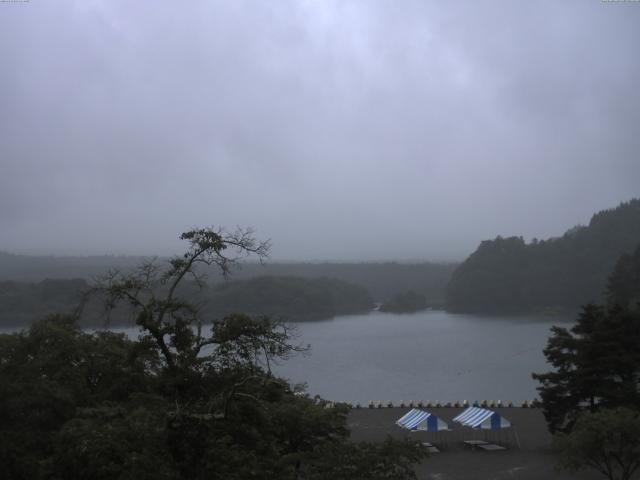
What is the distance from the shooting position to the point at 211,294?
42312 millimetres

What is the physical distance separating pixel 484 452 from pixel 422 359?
741 inches

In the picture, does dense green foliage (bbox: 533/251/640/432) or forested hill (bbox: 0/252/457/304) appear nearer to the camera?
dense green foliage (bbox: 533/251/640/432)

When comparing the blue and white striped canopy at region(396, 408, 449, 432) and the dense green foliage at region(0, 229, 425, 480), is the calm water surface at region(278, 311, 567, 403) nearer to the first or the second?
the blue and white striped canopy at region(396, 408, 449, 432)

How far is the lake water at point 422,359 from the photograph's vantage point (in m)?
22.4

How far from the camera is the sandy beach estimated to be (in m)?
10.2

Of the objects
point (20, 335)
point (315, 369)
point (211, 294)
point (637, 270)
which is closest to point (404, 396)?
point (315, 369)

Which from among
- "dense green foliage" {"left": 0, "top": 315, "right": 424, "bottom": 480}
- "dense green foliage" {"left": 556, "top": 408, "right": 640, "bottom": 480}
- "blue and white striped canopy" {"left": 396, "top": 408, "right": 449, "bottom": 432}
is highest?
"dense green foliage" {"left": 0, "top": 315, "right": 424, "bottom": 480}

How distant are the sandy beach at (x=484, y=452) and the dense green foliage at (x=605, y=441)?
0.67m

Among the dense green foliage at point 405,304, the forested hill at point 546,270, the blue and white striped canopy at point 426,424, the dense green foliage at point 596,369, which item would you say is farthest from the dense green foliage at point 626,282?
the dense green foliage at point 405,304

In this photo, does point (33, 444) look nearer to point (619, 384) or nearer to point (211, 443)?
point (211, 443)

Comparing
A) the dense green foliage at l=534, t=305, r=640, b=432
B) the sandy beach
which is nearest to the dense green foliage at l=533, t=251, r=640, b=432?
the dense green foliage at l=534, t=305, r=640, b=432

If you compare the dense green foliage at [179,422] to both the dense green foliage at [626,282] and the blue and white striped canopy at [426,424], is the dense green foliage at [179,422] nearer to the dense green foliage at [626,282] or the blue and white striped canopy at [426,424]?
the blue and white striped canopy at [426,424]

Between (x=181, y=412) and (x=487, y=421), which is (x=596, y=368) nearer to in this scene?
(x=487, y=421)

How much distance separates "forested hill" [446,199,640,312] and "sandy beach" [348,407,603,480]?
3788 centimetres
